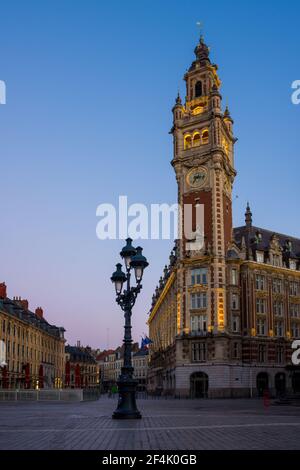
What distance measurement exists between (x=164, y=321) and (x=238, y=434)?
267 ft

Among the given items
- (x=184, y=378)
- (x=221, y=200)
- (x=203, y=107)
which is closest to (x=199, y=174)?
(x=221, y=200)

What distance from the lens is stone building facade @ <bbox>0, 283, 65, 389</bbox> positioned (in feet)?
256

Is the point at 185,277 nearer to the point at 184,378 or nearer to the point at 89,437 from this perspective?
the point at 184,378

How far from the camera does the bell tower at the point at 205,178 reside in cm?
7206

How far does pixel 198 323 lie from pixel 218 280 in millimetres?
6186

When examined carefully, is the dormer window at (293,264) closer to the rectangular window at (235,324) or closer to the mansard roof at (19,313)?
the rectangular window at (235,324)

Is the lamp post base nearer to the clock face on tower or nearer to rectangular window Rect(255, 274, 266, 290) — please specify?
rectangular window Rect(255, 274, 266, 290)

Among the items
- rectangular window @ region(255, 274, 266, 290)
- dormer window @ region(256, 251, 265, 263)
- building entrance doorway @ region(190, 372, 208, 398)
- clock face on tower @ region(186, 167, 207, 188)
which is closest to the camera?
building entrance doorway @ region(190, 372, 208, 398)

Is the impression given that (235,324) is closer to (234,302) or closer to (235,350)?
(234,302)

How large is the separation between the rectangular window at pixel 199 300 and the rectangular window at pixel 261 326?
30.4 ft

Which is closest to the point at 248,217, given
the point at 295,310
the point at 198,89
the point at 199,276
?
the point at 295,310

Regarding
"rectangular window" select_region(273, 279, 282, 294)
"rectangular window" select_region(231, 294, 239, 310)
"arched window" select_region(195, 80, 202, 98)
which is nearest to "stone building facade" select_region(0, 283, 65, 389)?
"rectangular window" select_region(231, 294, 239, 310)

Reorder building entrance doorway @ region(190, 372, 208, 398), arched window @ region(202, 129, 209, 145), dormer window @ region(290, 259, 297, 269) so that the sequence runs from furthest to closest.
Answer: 1. dormer window @ region(290, 259, 297, 269)
2. arched window @ region(202, 129, 209, 145)
3. building entrance doorway @ region(190, 372, 208, 398)

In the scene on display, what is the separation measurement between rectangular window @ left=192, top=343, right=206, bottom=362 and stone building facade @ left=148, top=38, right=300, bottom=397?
0.13m
